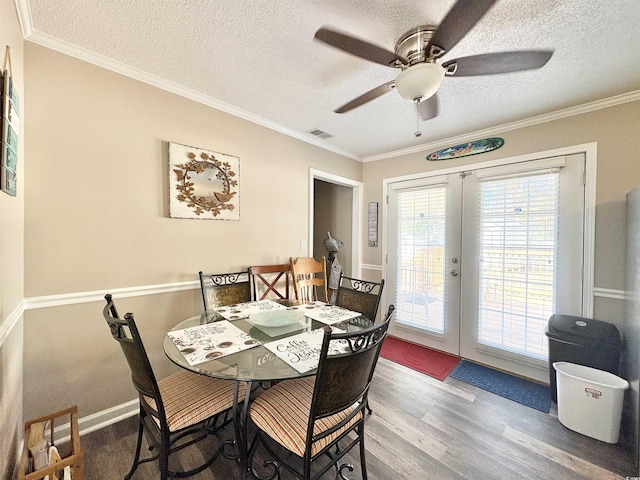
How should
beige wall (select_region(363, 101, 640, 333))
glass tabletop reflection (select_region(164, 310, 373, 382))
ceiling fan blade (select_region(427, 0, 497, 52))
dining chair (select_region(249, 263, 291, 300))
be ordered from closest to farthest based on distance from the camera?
ceiling fan blade (select_region(427, 0, 497, 52)) < glass tabletop reflection (select_region(164, 310, 373, 382)) < beige wall (select_region(363, 101, 640, 333)) < dining chair (select_region(249, 263, 291, 300))

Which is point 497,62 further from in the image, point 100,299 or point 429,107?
point 100,299

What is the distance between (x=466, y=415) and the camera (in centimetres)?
201

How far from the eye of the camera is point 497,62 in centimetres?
140

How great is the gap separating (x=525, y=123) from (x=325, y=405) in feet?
10.4

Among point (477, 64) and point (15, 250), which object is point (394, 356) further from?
point (15, 250)

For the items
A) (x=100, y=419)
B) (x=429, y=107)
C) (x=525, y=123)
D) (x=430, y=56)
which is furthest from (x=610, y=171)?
(x=100, y=419)

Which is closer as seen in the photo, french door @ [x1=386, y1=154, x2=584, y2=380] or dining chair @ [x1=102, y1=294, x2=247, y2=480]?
dining chair @ [x1=102, y1=294, x2=247, y2=480]

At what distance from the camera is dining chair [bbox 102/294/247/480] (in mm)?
1125

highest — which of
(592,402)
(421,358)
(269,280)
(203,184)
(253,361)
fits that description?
(203,184)

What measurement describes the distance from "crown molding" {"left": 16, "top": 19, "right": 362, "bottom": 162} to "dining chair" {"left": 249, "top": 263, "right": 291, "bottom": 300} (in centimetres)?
154

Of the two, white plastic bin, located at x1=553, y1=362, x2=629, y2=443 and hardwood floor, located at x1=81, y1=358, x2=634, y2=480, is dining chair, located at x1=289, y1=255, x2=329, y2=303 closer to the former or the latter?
hardwood floor, located at x1=81, y1=358, x2=634, y2=480

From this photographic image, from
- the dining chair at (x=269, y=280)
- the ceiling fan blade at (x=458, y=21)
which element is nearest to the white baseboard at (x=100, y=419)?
the dining chair at (x=269, y=280)

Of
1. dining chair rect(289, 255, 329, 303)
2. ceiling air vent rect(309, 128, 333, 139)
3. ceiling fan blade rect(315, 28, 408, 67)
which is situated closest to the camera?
ceiling fan blade rect(315, 28, 408, 67)

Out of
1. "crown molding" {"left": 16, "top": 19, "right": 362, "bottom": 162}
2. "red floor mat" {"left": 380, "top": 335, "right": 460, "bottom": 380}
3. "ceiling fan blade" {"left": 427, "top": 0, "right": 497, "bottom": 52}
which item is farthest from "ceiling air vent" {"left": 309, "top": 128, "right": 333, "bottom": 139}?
"red floor mat" {"left": 380, "top": 335, "right": 460, "bottom": 380}
